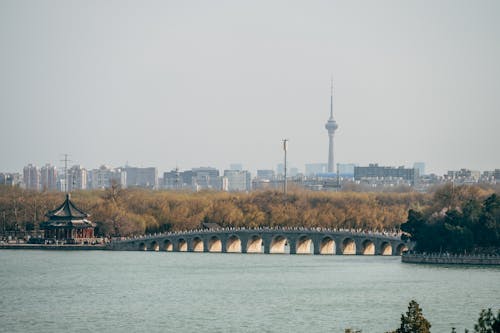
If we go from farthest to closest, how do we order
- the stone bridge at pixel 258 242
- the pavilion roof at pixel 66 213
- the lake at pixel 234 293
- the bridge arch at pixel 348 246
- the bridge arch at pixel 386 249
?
the pavilion roof at pixel 66 213 < the bridge arch at pixel 348 246 < the stone bridge at pixel 258 242 < the bridge arch at pixel 386 249 < the lake at pixel 234 293

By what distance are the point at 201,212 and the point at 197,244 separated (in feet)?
44.7

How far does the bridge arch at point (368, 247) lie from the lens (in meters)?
110

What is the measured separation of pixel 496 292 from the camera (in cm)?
7550

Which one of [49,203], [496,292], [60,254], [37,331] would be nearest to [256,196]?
[49,203]

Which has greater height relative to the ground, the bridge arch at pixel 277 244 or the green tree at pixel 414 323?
the green tree at pixel 414 323

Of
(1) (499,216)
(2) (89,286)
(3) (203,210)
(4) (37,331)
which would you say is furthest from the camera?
(3) (203,210)

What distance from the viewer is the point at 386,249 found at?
109 metres

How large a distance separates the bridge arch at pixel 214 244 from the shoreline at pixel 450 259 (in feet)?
76.8

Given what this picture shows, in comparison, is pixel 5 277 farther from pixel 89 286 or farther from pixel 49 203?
pixel 49 203

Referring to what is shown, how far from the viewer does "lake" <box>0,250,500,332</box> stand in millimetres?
64188

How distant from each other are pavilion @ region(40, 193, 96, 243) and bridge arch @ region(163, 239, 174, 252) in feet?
22.7

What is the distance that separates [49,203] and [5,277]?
151ft

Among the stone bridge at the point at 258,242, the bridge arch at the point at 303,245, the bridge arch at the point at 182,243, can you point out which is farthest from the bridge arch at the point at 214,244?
the bridge arch at the point at 303,245

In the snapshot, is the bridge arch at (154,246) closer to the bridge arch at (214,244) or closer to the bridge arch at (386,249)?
the bridge arch at (214,244)
